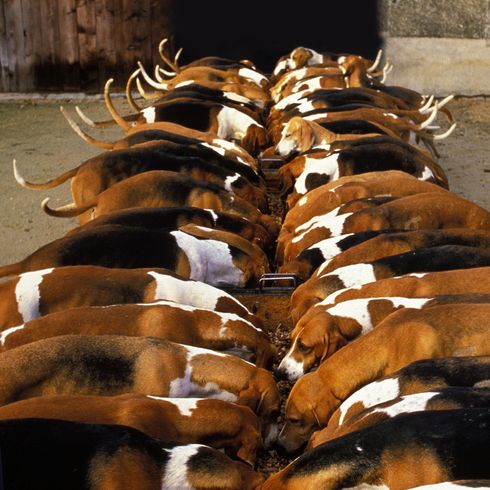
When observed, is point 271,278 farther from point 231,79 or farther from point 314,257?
point 231,79

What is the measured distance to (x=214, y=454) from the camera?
386 centimetres

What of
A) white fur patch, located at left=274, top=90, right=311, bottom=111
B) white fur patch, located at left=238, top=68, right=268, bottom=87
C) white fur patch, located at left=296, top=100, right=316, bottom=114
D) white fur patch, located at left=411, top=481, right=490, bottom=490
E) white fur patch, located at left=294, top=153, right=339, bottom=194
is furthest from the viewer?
white fur patch, located at left=238, top=68, right=268, bottom=87

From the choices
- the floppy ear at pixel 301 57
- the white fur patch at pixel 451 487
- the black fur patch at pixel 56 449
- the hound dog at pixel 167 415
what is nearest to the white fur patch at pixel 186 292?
the hound dog at pixel 167 415

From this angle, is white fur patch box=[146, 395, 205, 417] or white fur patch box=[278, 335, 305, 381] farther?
white fur patch box=[278, 335, 305, 381]

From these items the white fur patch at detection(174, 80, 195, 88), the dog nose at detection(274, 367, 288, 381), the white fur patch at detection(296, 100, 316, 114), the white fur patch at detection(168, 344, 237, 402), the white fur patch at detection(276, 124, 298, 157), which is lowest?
the dog nose at detection(274, 367, 288, 381)

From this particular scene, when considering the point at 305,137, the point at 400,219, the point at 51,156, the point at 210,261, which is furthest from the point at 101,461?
the point at 51,156

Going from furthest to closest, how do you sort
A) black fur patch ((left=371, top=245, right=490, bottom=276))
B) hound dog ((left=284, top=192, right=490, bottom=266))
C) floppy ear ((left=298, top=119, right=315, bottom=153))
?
floppy ear ((left=298, top=119, right=315, bottom=153)) → hound dog ((left=284, top=192, right=490, bottom=266)) → black fur patch ((left=371, top=245, right=490, bottom=276))

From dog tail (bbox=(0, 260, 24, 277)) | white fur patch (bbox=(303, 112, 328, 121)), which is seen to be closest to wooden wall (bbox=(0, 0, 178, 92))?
white fur patch (bbox=(303, 112, 328, 121))

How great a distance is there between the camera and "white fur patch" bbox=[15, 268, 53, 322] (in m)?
5.28

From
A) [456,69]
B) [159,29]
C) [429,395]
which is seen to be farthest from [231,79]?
[429,395]

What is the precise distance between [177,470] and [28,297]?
1.88 m

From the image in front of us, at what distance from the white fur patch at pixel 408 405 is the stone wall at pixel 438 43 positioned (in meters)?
11.2

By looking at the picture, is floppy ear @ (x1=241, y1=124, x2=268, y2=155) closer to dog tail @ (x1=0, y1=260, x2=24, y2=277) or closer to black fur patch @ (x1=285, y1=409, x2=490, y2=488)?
dog tail @ (x1=0, y1=260, x2=24, y2=277)

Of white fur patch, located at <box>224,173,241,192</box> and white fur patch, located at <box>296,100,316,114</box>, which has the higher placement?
white fur patch, located at <box>296,100,316,114</box>
